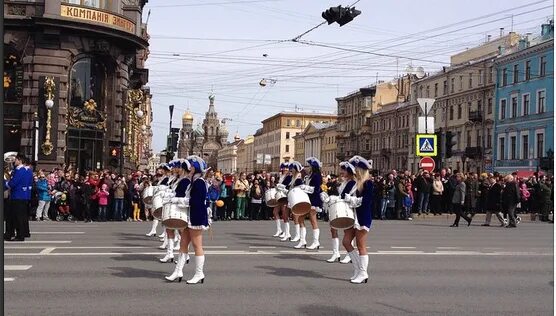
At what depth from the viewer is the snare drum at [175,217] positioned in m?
11.0

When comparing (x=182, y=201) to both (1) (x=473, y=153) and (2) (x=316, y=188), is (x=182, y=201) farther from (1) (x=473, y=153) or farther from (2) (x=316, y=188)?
(1) (x=473, y=153)

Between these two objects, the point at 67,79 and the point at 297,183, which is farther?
the point at 67,79

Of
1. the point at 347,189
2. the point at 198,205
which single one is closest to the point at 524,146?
the point at 347,189

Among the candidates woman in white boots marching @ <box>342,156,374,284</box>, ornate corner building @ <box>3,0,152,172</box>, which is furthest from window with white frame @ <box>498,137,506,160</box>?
woman in white boots marching @ <box>342,156,374,284</box>

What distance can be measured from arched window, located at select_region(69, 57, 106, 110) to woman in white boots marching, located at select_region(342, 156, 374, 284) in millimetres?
26884

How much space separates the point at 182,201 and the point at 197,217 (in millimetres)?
322

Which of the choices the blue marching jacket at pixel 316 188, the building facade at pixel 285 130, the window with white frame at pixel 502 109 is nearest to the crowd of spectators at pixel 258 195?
the blue marching jacket at pixel 316 188

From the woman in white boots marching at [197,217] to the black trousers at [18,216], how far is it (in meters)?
6.57

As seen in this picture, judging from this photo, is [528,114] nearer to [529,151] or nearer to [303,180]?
[529,151]

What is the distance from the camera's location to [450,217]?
93.6 feet

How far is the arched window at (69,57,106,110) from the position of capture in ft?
120

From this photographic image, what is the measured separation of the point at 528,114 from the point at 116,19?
3658 cm

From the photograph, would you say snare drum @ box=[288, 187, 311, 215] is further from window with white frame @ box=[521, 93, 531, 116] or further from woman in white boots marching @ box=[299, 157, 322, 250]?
window with white frame @ box=[521, 93, 531, 116]

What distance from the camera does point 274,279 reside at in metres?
11.5
